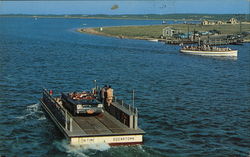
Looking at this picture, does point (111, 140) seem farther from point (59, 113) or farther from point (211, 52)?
point (211, 52)

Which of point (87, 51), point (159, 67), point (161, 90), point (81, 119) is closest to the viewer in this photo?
point (81, 119)

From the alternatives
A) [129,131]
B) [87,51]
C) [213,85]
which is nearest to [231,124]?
[129,131]

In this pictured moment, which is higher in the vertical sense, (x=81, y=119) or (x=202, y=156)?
(x=81, y=119)

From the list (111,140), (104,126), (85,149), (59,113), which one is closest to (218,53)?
(59,113)

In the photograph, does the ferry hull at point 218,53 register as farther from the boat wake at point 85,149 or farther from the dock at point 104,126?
the boat wake at point 85,149

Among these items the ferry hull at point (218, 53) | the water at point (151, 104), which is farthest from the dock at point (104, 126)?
the ferry hull at point (218, 53)

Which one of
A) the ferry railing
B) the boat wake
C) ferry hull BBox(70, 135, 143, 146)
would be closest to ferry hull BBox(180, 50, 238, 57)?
the ferry railing

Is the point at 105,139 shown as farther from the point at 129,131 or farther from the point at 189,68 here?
the point at 189,68

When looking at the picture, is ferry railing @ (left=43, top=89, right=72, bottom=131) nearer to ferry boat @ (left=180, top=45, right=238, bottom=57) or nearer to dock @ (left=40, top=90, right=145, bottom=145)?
dock @ (left=40, top=90, right=145, bottom=145)
